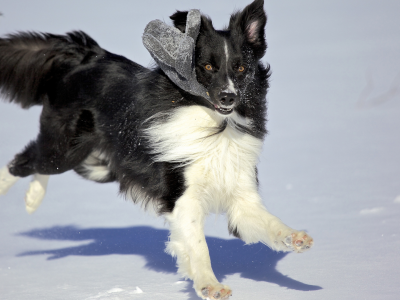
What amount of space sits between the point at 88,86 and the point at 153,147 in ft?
3.88

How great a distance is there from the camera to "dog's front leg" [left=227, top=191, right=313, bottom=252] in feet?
12.3

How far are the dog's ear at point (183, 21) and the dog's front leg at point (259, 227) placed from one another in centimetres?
152

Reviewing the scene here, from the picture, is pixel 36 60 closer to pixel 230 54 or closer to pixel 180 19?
pixel 180 19

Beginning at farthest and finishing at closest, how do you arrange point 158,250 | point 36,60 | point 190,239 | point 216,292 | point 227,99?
point 158,250 → point 36,60 → point 190,239 → point 227,99 → point 216,292

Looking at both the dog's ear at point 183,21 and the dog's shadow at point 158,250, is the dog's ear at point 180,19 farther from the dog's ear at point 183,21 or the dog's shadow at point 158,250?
the dog's shadow at point 158,250

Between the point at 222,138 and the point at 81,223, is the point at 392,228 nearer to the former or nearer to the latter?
the point at 222,138

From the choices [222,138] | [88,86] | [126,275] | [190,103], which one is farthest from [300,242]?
[88,86]

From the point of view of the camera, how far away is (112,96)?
16.2ft

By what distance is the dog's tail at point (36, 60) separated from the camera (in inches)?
213

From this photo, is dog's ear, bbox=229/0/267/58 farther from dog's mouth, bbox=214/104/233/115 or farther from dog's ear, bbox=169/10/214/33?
dog's mouth, bbox=214/104/233/115

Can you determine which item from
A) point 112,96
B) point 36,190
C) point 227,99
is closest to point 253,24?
point 227,99

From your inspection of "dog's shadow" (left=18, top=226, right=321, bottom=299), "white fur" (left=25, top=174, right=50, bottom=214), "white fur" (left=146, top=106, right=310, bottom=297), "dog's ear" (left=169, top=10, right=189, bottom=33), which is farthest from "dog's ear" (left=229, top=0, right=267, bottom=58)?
"white fur" (left=25, top=174, right=50, bottom=214)

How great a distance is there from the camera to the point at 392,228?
5.39m

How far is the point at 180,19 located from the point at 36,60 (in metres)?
2.06
